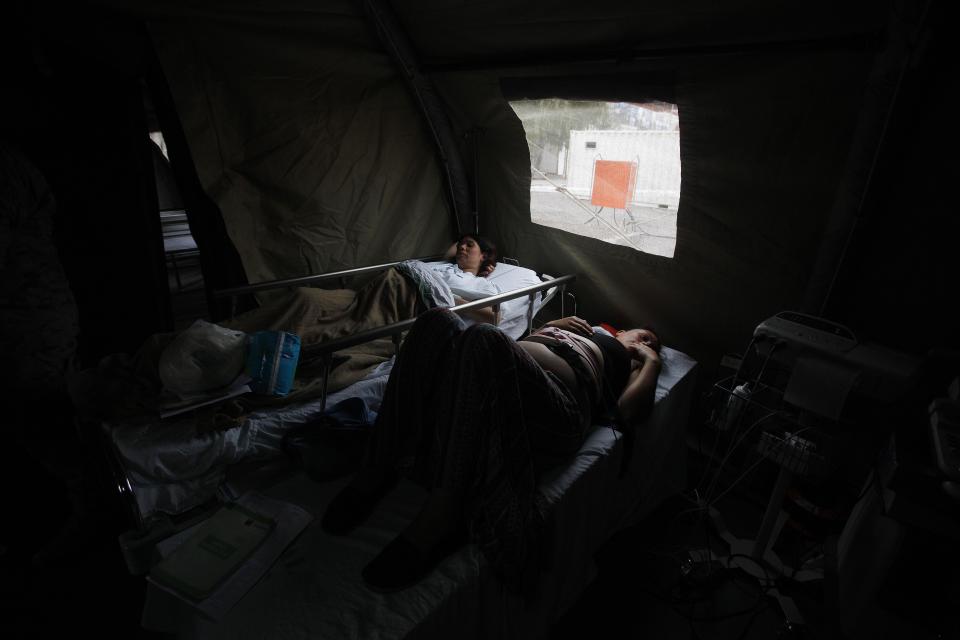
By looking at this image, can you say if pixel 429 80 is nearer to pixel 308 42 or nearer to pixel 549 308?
pixel 308 42

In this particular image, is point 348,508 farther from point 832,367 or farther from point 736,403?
point 832,367

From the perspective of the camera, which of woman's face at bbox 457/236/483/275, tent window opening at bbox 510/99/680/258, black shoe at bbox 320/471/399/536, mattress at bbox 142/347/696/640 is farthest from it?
woman's face at bbox 457/236/483/275

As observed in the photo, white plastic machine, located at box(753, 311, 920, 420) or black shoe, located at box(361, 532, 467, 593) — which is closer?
black shoe, located at box(361, 532, 467, 593)

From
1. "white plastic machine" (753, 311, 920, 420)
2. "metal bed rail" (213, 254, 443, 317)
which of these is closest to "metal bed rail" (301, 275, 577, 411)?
"metal bed rail" (213, 254, 443, 317)

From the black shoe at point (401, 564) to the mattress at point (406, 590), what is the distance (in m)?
0.02

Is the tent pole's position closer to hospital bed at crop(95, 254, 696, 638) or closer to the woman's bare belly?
hospital bed at crop(95, 254, 696, 638)

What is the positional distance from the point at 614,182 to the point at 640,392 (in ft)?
4.46

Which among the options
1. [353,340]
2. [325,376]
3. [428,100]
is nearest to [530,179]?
[428,100]

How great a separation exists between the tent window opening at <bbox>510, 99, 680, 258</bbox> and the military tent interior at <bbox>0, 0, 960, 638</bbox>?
0.10m

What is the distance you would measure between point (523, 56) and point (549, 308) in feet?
5.53

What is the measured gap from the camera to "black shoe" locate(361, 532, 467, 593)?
49.0 inches

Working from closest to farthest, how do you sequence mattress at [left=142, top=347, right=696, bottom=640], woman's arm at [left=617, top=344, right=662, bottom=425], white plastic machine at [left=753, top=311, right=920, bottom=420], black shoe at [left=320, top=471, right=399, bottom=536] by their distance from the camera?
mattress at [left=142, top=347, right=696, bottom=640] < black shoe at [left=320, top=471, right=399, bottom=536] < white plastic machine at [left=753, top=311, right=920, bottom=420] < woman's arm at [left=617, top=344, right=662, bottom=425]

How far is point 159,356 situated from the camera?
178cm

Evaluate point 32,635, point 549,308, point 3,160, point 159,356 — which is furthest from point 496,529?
point 3,160
